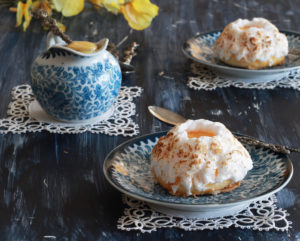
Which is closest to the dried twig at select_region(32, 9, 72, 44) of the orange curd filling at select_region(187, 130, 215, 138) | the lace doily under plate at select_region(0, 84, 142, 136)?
the lace doily under plate at select_region(0, 84, 142, 136)

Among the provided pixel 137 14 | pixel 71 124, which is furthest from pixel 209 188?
pixel 137 14

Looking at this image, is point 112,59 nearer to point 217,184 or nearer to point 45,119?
point 45,119

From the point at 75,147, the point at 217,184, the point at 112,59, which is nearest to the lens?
the point at 217,184

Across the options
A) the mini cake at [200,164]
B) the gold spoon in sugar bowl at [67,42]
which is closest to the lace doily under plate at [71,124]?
the gold spoon in sugar bowl at [67,42]

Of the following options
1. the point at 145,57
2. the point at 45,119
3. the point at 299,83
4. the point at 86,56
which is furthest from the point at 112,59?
the point at 299,83

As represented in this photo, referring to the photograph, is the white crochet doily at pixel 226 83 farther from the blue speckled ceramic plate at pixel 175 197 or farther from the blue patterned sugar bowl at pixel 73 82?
the blue speckled ceramic plate at pixel 175 197

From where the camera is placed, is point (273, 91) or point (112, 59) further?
point (273, 91)
